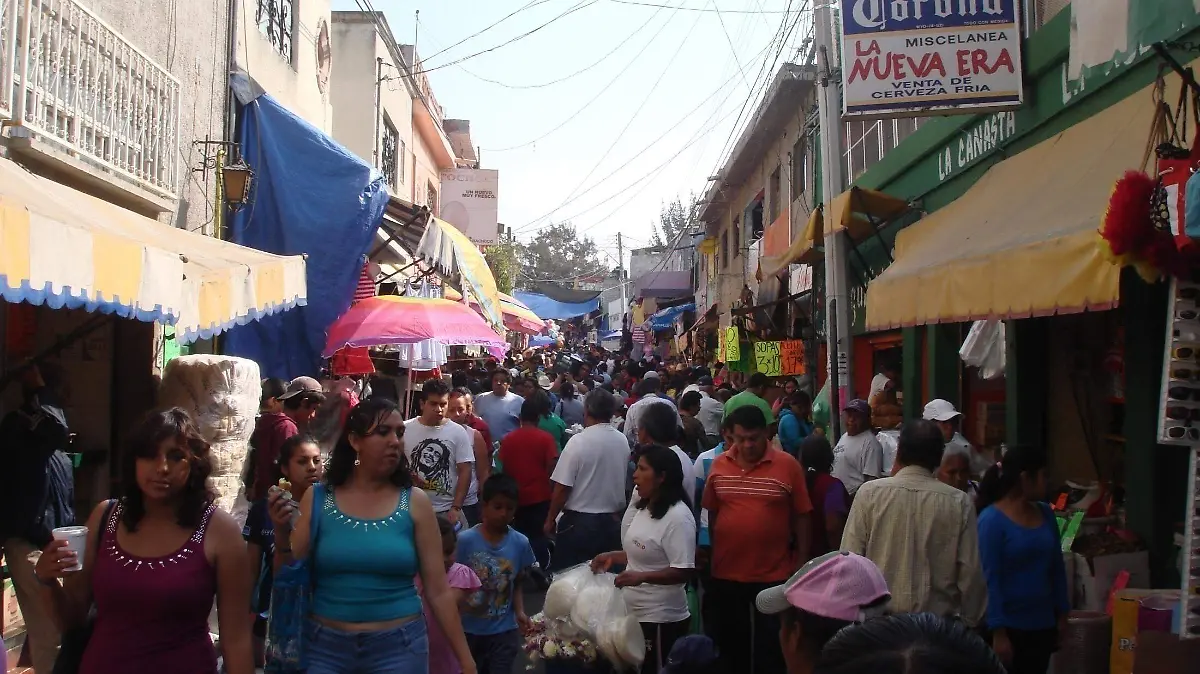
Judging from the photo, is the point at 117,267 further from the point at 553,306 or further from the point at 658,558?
the point at 553,306

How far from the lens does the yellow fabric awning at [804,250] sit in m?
10.8

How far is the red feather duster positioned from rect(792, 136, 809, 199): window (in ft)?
41.9

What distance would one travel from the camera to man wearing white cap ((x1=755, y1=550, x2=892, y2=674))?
2.74 metres

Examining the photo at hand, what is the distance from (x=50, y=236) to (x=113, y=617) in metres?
1.94

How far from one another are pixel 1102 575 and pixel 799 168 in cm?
1200

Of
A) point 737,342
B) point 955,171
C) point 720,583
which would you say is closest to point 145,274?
point 720,583

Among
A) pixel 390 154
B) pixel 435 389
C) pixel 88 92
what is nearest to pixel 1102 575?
pixel 435 389

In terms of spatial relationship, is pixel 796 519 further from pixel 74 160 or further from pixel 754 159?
pixel 754 159

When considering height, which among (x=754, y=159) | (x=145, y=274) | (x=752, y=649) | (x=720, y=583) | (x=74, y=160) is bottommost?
(x=752, y=649)

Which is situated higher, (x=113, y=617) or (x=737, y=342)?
(x=737, y=342)

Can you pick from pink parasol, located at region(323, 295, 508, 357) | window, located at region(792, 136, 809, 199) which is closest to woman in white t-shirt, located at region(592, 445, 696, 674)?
pink parasol, located at region(323, 295, 508, 357)

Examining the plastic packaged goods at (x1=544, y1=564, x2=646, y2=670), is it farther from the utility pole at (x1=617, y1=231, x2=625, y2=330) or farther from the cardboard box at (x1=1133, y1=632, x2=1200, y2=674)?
the utility pole at (x1=617, y1=231, x2=625, y2=330)

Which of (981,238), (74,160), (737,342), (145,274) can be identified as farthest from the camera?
(737,342)

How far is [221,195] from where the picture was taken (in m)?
10.1
